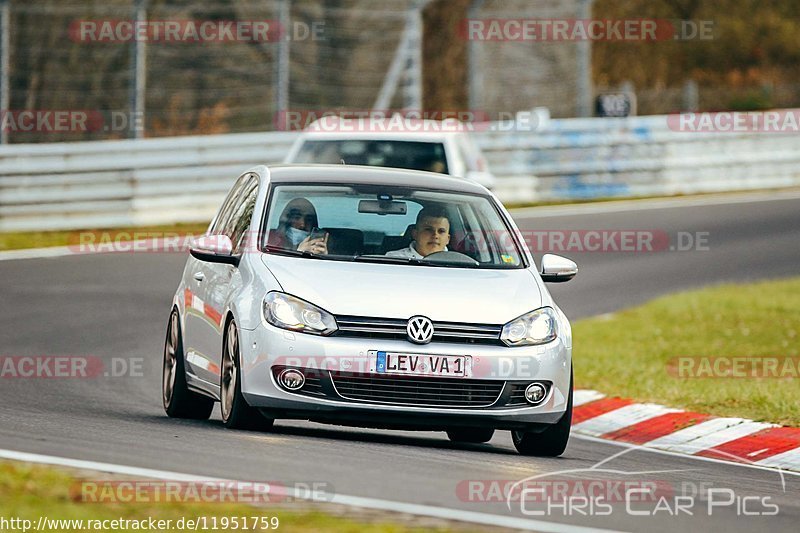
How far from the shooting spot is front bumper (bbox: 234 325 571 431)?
898cm

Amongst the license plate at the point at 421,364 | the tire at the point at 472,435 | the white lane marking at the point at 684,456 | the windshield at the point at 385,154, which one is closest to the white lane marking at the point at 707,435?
the white lane marking at the point at 684,456

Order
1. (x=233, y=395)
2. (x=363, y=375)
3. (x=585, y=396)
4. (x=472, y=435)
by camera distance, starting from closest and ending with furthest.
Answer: (x=363, y=375) → (x=233, y=395) → (x=472, y=435) → (x=585, y=396)

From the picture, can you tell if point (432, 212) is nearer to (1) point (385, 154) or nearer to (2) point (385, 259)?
(2) point (385, 259)

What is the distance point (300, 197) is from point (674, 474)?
2.70 meters

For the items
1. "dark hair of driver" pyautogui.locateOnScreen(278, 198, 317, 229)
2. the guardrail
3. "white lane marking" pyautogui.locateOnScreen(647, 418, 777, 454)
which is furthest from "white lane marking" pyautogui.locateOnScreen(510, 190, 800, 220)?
"dark hair of driver" pyautogui.locateOnScreen(278, 198, 317, 229)

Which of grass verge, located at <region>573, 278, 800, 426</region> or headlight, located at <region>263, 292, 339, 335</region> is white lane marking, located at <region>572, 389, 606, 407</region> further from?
headlight, located at <region>263, 292, 339, 335</region>

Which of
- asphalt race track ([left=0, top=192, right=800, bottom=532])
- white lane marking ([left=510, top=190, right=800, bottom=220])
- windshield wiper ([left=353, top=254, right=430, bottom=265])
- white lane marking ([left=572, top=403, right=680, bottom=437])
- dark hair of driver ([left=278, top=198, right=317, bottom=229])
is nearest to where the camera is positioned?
asphalt race track ([left=0, top=192, right=800, bottom=532])

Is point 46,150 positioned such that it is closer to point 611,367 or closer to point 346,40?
point 346,40

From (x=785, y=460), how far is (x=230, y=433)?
3.41 m

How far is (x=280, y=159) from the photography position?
948 inches

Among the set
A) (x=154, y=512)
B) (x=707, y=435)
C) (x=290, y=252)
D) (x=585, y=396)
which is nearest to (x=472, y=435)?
(x=707, y=435)

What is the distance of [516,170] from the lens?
88.0 feet

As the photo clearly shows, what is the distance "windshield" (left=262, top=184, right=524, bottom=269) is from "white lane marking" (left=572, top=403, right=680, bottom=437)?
2.03 metres

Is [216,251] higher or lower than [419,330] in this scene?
higher
